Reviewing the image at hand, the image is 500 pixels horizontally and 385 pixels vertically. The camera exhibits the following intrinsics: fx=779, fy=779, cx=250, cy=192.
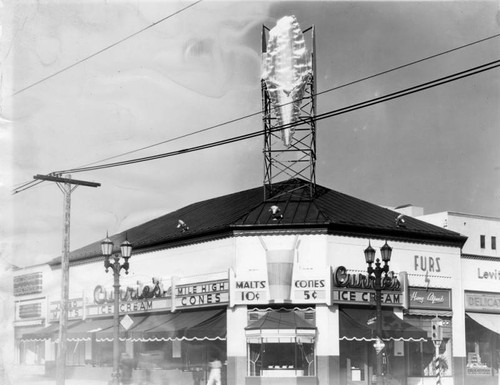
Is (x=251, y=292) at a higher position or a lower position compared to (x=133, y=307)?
higher

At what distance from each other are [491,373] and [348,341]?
1106cm

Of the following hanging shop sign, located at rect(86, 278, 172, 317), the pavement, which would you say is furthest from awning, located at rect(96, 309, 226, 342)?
the pavement

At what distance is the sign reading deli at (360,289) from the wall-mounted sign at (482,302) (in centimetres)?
568

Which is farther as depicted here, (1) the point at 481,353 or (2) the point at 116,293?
(1) the point at 481,353

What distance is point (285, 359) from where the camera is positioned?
3550 cm

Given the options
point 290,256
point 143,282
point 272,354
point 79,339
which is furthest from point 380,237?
point 79,339

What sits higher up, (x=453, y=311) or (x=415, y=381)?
(x=453, y=311)

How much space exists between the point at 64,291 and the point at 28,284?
25478mm

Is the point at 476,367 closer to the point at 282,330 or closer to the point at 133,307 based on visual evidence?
the point at 282,330

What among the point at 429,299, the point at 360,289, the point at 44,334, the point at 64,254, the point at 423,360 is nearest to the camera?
the point at 64,254

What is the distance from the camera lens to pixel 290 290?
35.9 m

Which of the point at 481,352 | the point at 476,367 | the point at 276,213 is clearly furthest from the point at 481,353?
the point at 276,213

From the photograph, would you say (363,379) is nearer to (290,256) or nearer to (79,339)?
(290,256)

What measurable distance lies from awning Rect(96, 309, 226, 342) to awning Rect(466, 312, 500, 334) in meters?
14.3
